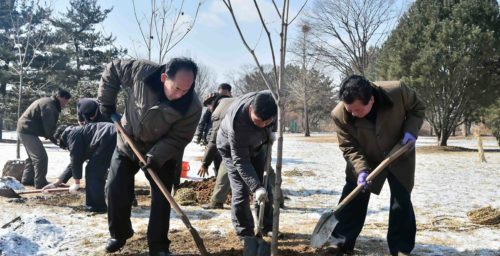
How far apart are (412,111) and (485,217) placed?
214 centimetres

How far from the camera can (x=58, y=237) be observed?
155 inches

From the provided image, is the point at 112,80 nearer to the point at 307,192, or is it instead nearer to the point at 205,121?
the point at 205,121

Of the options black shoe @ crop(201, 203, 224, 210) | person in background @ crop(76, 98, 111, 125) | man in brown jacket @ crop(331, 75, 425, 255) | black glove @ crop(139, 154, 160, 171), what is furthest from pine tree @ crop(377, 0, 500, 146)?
black glove @ crop(139, 154, 160, 171)

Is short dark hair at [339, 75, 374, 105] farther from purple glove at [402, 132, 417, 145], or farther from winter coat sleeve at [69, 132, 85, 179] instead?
winter coat sleeve at [69, 132, 85, 179]

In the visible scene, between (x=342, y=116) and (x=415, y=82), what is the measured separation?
590 inches

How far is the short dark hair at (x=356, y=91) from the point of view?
10.0 ft

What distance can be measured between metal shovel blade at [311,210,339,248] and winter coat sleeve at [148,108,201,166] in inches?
51.6

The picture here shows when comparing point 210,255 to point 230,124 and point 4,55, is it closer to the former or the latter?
point 230,124

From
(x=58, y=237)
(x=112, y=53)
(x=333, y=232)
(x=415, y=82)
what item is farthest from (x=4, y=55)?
(x=333, y=232)

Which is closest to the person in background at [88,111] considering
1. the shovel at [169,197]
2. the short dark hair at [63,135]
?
the short dark hair at [63,135]

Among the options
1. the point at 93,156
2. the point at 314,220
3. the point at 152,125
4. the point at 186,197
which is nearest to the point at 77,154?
the point at 93,156

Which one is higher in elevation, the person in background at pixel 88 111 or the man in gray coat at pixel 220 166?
the person in background at pixel 88 111

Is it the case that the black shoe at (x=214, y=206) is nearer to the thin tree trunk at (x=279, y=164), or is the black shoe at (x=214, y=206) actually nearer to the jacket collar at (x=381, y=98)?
the thin tree trunk at (x=279, y=164)

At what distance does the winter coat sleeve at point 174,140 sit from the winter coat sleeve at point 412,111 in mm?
1630
